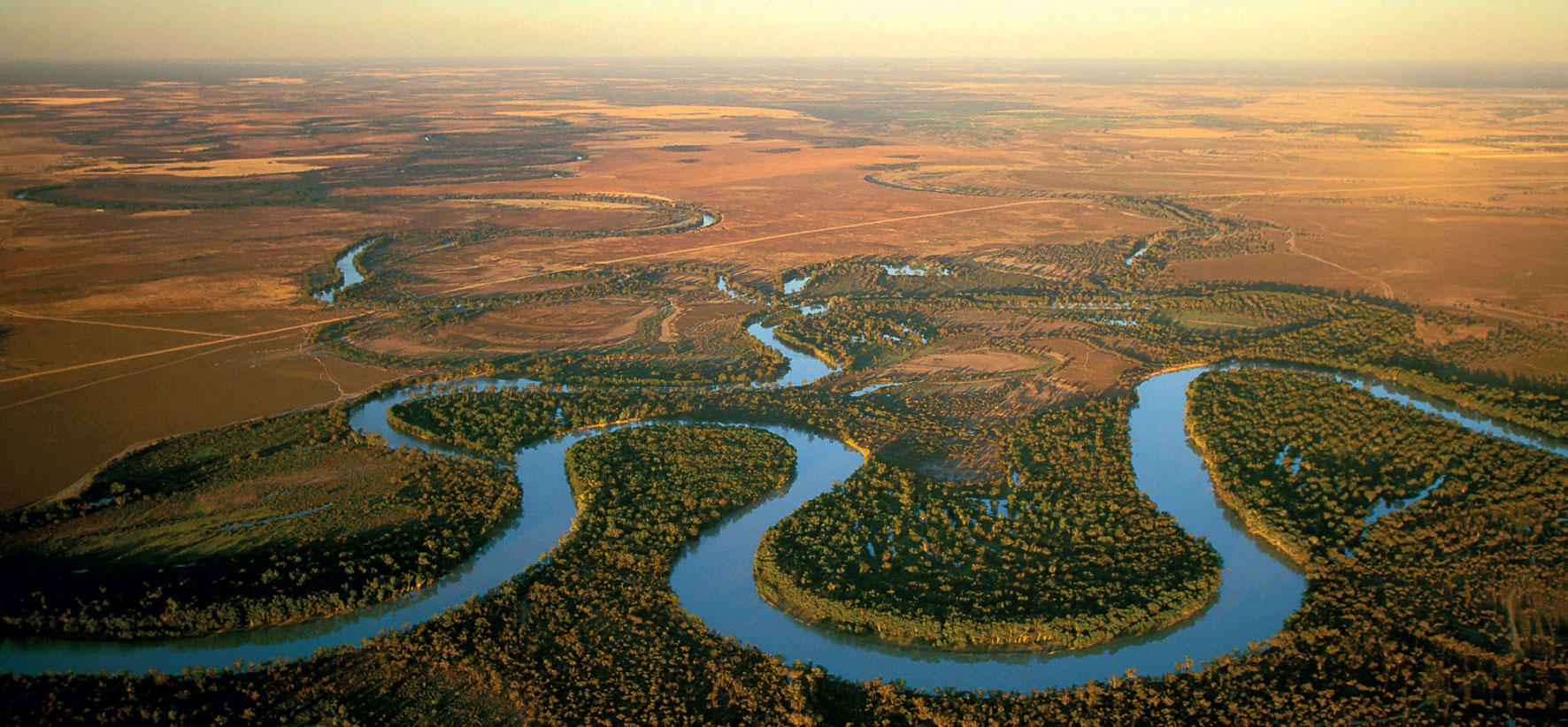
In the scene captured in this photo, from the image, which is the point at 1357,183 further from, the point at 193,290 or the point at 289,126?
the point at 289,126

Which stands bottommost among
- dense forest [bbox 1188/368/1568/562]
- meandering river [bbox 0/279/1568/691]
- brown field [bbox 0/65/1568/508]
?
meandering river [bbox 0/279/1568/691]

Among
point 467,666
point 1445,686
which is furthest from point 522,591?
point 1445,686

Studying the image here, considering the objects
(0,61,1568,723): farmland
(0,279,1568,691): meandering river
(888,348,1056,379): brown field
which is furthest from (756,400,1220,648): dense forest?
(888,348,1056,379): brown field

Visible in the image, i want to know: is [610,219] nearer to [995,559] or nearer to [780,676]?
[995,559]

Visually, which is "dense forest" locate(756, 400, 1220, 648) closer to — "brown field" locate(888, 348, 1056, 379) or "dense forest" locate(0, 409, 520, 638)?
"brown field" locate(888, 348, 1056, 379)

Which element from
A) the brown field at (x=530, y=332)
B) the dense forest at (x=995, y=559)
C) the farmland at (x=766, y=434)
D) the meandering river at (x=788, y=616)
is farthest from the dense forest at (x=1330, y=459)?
the brown field at (x=530, y=332)

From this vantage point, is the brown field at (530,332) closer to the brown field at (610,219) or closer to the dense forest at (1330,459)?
the brown field at (610,219)
